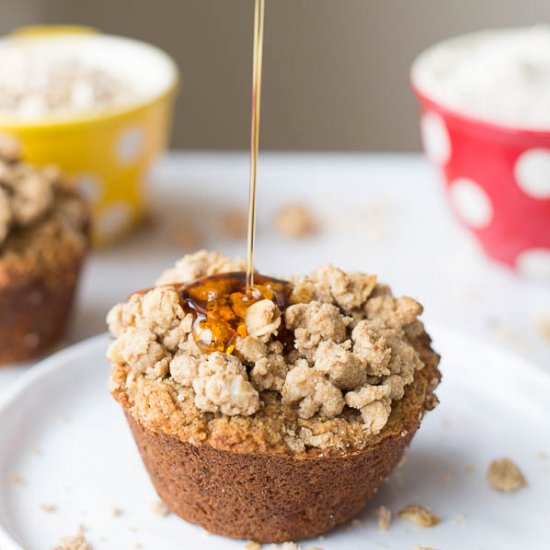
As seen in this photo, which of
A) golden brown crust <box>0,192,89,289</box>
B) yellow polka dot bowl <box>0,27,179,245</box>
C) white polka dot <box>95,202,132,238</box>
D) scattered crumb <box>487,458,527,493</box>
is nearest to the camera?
scattered crumb <box>487,458,527,493</box>

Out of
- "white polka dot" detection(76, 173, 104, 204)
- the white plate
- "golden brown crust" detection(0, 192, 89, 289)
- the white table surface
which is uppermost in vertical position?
"golden brown crust" detection(0, 192, 89, 289)

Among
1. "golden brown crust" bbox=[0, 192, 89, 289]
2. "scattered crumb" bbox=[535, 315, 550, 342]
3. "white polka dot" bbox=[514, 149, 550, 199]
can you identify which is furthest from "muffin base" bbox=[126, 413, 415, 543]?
"white polka dot" bbox=[514, 149, 550, 199]

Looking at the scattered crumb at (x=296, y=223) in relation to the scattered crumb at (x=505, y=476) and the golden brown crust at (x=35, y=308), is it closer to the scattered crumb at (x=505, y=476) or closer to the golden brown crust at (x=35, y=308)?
the golden brown crust at (x=35, y=308)

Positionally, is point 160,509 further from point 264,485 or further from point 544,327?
point 544,327

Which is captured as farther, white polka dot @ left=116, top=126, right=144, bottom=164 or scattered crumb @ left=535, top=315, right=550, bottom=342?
white polka dot @ left=116, top=126, right=144, bottom=164

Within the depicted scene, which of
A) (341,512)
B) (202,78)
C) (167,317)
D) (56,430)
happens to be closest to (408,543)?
(341,512)

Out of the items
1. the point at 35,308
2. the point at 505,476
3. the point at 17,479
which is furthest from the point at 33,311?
the point at 505,476

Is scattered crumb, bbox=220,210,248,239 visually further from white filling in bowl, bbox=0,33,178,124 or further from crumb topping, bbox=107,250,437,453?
crumb topping, bbox=107,250,437,453
